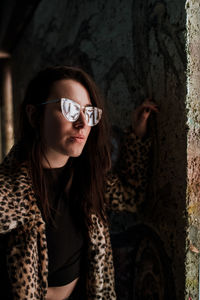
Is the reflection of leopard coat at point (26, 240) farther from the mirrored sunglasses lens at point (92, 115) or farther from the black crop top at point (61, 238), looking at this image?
the mirrored sunglasses lens at point (92, 115)

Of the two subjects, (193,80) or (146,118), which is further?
(146,118)

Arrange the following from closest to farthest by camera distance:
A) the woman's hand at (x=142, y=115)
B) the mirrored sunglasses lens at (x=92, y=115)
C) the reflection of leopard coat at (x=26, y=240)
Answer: the reflection of leopard coat at (x=26, y=240) < the mirrored sunglasses lens at (x=92, y=115) < the woman's hand at (x=142, y=115)

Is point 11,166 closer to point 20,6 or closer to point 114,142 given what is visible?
point 114,142

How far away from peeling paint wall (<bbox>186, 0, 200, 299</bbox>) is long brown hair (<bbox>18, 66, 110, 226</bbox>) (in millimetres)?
417

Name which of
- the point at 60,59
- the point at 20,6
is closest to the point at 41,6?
the point at 20,6

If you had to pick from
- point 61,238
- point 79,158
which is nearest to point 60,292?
point 61,238

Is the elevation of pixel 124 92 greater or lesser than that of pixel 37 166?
greater

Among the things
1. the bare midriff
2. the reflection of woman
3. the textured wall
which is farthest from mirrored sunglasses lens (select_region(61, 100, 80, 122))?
the bare midriff

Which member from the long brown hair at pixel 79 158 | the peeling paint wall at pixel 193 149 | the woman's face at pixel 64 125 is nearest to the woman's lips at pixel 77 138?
the woman's face at pixel 64 125

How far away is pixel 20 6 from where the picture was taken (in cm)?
322

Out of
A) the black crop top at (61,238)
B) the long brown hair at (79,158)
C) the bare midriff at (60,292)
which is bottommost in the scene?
the bare midriff at (60,292)

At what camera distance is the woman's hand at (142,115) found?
137 centimetres

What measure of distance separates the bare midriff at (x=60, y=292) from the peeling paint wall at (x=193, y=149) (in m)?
0.55

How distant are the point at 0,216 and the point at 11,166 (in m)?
0.25
